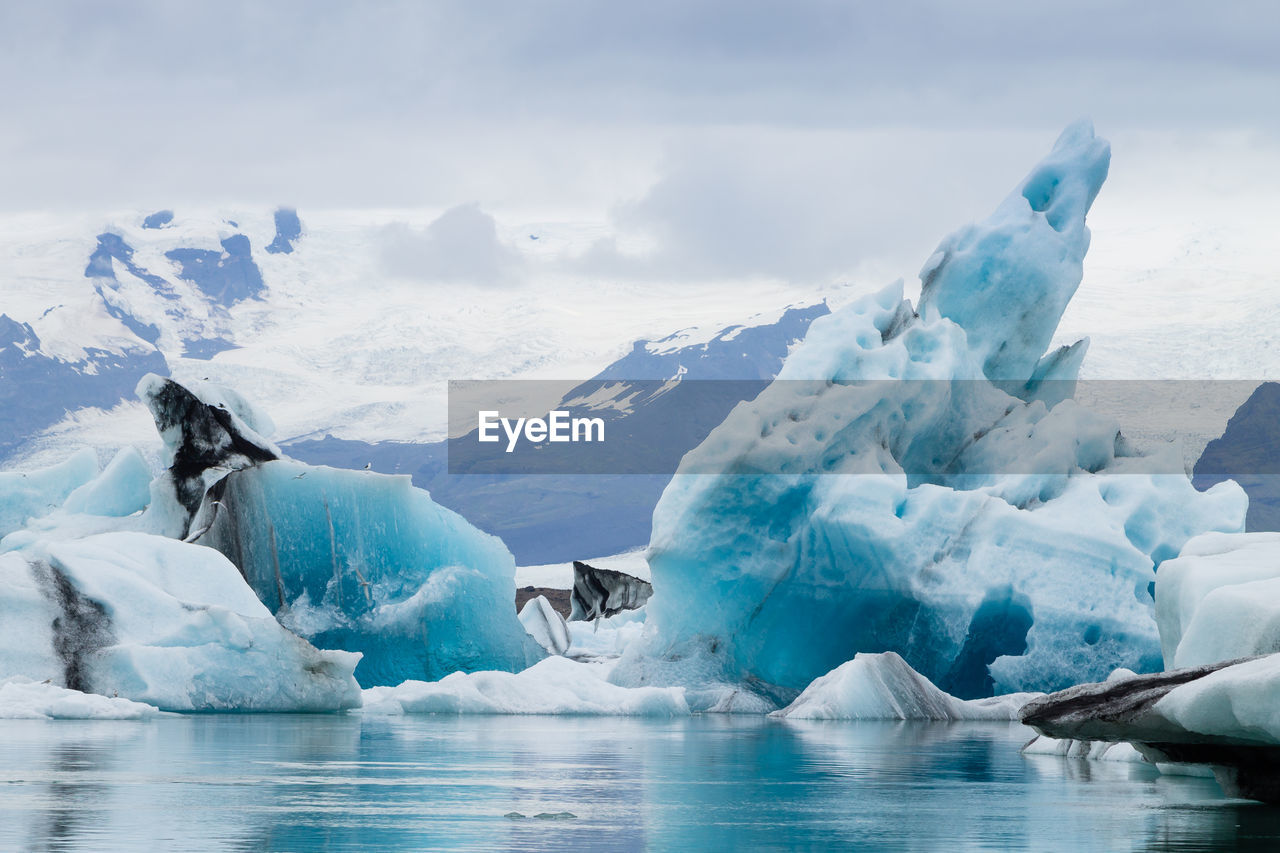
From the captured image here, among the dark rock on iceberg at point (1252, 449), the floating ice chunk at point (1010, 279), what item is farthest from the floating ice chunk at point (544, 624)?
the dark rock on iceberg at point (1252, 449)

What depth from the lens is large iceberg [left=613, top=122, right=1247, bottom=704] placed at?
19016mm

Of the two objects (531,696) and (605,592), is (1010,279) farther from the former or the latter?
(605,592)

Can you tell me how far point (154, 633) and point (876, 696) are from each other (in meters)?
7.43

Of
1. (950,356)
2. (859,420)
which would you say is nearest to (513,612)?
(859,420)

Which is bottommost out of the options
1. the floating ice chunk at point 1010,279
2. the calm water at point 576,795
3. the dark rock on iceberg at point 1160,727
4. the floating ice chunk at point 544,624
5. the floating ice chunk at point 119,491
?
the calm water at point 576,795

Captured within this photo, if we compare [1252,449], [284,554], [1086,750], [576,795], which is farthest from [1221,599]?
[1252,449]

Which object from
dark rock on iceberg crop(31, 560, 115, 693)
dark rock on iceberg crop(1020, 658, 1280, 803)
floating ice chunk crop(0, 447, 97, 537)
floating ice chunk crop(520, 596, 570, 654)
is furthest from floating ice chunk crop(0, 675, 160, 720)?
floating ice chunk crop(520, 596, 570, 654)

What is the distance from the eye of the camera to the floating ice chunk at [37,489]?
24.4 metres

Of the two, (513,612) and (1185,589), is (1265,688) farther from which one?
(513,612)

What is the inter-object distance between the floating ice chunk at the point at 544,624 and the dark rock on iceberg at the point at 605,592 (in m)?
7.72

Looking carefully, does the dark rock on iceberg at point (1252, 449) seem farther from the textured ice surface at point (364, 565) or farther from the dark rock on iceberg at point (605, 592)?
the textured ice surface at point (364, 565)

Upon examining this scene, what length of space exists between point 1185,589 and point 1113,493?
11875mm

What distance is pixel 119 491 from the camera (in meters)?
23.9

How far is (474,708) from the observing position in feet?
59.7
